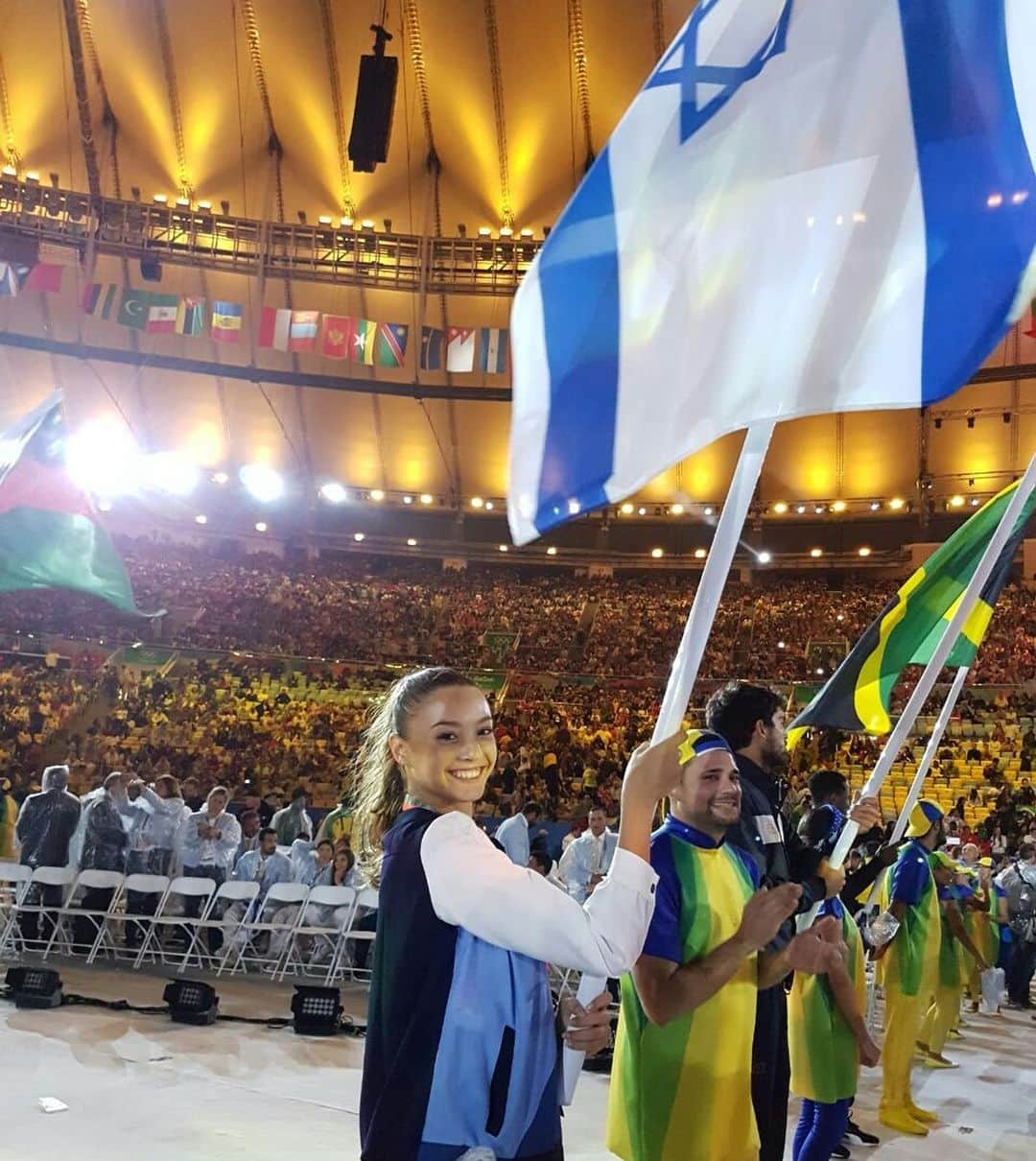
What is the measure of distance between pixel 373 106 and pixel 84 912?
14890 millimetres

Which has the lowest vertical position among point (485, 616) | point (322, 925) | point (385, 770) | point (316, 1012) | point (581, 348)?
point (316, 1012)

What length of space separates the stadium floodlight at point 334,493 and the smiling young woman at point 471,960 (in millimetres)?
29519

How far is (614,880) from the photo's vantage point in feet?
5.45

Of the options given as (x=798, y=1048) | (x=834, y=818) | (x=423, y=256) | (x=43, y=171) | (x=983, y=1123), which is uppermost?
(x=43, y=171)

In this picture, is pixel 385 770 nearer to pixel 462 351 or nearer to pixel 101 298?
pixel 462 351

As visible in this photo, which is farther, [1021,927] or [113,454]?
[113,454]

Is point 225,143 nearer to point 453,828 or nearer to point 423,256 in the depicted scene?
point 423,256

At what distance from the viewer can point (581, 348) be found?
1892mm

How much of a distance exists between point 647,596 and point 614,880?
28.3 meters

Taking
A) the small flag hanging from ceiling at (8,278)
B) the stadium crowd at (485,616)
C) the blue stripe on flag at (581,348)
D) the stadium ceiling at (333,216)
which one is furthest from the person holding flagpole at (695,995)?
the stadium ceiling at (333,216)

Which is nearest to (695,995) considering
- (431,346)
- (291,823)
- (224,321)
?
(291,823)

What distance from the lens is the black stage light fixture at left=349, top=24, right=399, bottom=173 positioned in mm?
18797

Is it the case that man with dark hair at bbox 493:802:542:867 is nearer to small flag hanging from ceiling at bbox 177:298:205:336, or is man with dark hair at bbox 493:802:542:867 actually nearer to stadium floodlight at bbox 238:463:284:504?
small flag hanging from ceiling at bbox 177:298:205:336

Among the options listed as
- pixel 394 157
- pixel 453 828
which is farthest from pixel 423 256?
pixel 453 828
